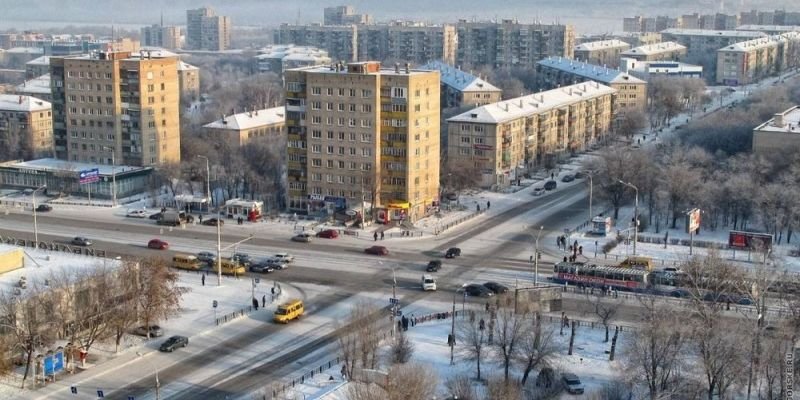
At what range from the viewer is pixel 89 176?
60.5 metres

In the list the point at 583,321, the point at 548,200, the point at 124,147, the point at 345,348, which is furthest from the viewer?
the point at 124,147

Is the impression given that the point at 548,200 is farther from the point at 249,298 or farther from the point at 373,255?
the point at 249,298

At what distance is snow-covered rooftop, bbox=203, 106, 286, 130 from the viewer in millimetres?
73625

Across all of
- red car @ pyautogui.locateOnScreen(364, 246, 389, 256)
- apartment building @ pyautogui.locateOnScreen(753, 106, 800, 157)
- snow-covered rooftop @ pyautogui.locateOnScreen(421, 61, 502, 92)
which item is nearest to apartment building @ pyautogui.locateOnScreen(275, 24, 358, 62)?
snow-covered rooftop @ pyautogui.locateOnScreen(421, 61, 502, 92)

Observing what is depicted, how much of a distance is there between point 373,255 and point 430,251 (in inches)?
115

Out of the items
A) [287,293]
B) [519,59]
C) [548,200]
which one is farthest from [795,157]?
[519,59]

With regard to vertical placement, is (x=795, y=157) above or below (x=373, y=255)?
→ above

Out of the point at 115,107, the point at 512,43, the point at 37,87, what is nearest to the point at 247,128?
the point at 115,107

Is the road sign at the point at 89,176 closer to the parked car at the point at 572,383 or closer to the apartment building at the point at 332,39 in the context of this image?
the parked car at the point at 572,383

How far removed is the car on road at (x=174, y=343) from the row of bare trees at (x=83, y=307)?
1.22 metres

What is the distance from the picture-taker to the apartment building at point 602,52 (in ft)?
457

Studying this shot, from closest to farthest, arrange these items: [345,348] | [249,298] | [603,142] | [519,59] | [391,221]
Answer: [345,348] < [249,298] < [391,221] < [603,142] < [519,59]

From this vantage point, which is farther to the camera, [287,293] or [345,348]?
[287,293]

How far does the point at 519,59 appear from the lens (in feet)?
456
